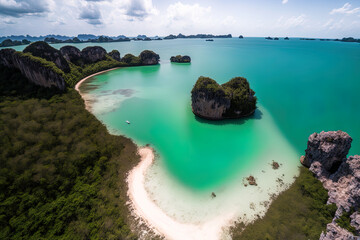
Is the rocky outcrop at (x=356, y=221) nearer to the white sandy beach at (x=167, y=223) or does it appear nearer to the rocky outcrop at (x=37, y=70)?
the white sandy beach at (x=167, y=223)

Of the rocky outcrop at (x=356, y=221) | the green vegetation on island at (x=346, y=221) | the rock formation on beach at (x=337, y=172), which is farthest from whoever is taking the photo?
the rock formation on beach at (x=337, y=172)

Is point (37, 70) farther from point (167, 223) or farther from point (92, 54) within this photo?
point (167, 223)

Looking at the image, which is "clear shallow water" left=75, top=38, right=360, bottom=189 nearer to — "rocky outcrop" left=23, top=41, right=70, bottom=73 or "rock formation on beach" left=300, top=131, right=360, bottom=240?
"rock formation on beach" left=300, top=131, right=360, bottom=240

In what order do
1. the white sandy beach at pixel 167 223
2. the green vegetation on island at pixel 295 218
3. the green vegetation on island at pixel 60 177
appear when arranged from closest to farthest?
the green vegetation on island at pixel 60 177
the green vegetation on island at pixel 295 218
the white sandy beach at pixel 167 223

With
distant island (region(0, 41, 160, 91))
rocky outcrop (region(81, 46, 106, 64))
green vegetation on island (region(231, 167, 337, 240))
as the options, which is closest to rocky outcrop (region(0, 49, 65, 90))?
distant island (region(0, 41, 160, 91))

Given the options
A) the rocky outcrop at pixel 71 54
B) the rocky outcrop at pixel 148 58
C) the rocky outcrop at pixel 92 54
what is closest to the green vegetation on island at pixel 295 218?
the rocky outcrop at pixel 148 58

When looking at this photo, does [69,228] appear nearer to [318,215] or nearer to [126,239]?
[126,239]

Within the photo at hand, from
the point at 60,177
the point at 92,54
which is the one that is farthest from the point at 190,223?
the point at 92,54
